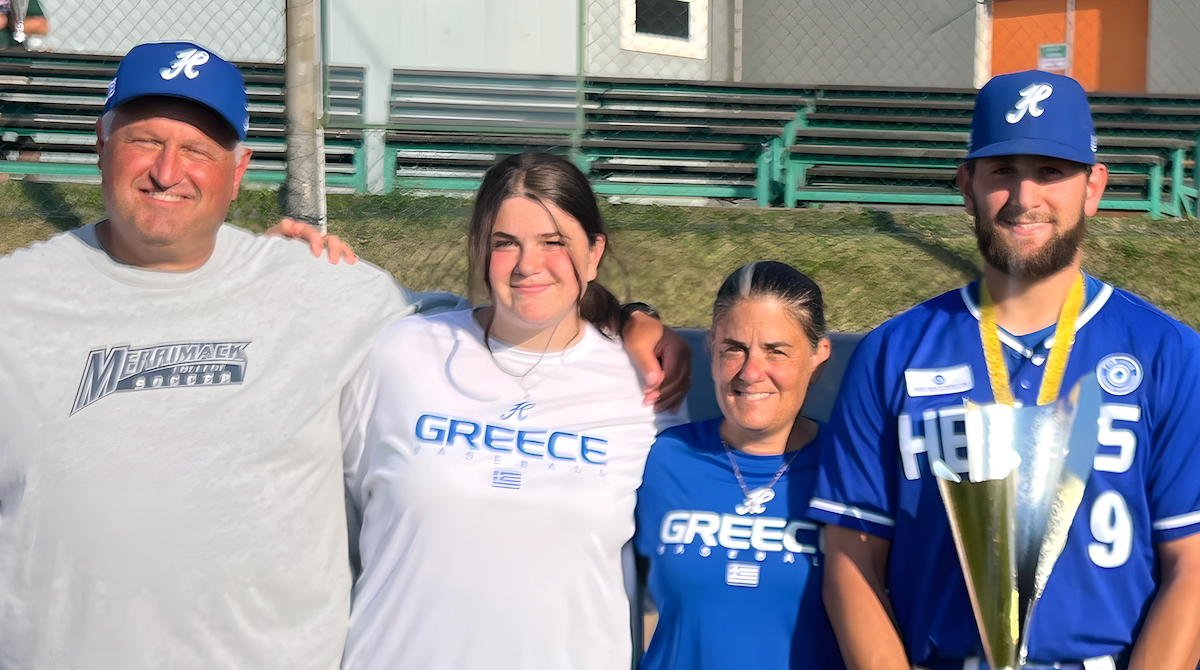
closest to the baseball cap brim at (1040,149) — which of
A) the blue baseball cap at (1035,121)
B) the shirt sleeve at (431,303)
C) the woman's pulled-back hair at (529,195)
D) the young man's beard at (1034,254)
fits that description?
the blue baseball cap at (1035,121)

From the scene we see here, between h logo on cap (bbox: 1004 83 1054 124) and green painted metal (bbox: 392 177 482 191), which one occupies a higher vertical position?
green painted metal (bbox: 392 177 482 191)

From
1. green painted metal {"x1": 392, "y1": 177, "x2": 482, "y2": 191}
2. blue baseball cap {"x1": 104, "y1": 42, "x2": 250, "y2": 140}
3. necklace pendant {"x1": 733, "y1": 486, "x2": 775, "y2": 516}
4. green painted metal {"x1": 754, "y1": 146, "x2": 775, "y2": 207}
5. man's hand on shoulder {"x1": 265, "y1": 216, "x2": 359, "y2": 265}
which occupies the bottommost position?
necklace pendant {"x1": 733, "y1": 486, "x2": 775, "y2": 516}

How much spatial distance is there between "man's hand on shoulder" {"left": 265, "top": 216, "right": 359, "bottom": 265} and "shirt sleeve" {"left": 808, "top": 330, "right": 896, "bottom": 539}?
1280 millimetres

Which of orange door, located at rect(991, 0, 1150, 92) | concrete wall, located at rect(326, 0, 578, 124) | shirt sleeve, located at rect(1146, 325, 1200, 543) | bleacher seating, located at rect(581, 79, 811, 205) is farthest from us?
orange door, located at rect(991, 0, 1150, 92)

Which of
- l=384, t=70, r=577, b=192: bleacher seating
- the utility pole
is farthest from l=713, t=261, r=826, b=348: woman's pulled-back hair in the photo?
l=384, t=70, r=577, b=192: bleacher seating

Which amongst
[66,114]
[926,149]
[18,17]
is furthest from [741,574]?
[18,17]

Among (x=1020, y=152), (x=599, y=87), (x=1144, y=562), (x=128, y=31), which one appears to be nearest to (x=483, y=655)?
(x=1144, y=562)

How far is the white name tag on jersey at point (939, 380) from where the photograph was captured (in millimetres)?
2248

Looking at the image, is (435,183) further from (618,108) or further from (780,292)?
(780,292)

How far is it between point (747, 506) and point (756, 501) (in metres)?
0.02

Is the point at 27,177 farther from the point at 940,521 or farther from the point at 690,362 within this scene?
the point at 940,521

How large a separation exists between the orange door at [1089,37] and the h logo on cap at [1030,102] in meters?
10.5

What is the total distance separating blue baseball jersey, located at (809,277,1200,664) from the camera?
2.11m

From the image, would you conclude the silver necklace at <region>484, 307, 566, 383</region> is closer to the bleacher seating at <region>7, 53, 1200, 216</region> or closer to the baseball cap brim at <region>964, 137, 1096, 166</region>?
the baseball cap brim at <region>964, 137, 1096, 166</region>
